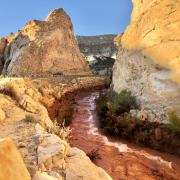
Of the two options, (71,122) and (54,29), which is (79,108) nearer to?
(71,122)

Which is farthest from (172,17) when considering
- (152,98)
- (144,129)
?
(144,129)

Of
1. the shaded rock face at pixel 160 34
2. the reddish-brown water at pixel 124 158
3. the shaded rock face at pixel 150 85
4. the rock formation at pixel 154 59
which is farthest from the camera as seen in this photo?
the shaded rock face at pixel 160 34

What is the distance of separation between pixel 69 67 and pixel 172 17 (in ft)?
51.6

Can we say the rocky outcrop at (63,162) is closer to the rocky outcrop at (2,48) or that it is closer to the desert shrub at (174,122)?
Result: the desert shrub at (174,122)

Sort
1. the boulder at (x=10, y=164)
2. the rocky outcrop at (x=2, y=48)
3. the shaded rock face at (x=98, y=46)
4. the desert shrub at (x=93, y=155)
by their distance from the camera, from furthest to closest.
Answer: the shaded rock face at (x=98, y=46)
the rocky outcrop at (x=2, y=48)
the desert shrub at (x=93, y=155)
the boulder at (x=10, y=164)

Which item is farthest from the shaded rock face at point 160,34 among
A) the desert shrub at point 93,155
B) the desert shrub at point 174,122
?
the desert shrub at point 93,155

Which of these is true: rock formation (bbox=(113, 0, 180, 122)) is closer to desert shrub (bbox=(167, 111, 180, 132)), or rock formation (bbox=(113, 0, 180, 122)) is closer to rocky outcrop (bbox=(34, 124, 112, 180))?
desert shrub (bbox=(167, 111, 180, 132))

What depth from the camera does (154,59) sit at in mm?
13570

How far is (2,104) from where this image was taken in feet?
33.7

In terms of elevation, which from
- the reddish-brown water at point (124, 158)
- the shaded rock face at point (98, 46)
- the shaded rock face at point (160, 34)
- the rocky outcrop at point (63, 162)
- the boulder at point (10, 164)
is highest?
the shaded rock face at point (98, 46)

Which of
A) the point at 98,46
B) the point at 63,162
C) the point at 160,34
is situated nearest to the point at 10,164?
the point at 63,162

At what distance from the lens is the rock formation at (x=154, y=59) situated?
12.5 metres

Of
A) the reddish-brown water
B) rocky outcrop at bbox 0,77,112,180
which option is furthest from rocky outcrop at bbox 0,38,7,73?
rocky outcrop at bbox 0,77,112,180

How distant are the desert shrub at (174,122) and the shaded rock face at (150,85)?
25 cm
